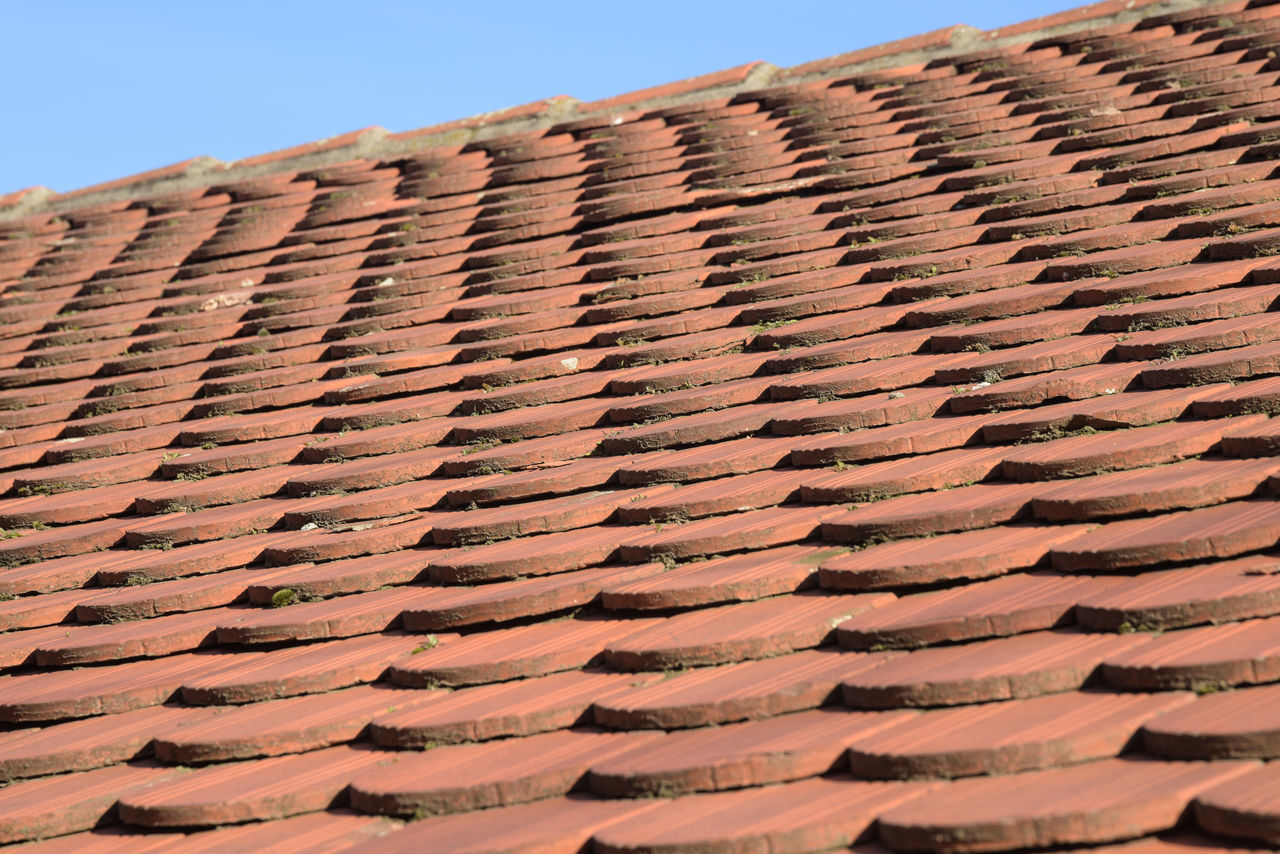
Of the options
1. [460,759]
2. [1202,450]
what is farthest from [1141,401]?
[460,759]

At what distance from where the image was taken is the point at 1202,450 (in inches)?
92.1

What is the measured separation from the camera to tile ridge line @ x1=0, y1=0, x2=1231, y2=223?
5023mm

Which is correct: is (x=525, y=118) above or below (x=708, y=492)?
above

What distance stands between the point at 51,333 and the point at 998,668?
3722mm

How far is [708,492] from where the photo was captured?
105 inches

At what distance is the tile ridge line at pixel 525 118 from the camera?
5023mm

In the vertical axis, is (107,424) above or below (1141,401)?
above

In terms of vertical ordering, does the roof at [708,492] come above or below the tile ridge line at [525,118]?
below

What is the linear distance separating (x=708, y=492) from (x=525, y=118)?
334 cm

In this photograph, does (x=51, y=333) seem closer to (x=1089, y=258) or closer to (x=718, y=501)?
(x=718, y=501)

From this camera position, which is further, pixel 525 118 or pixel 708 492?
pixel 525 118

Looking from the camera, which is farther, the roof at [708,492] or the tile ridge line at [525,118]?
the tile ridge line at [525,118]

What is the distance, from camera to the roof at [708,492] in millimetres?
1860

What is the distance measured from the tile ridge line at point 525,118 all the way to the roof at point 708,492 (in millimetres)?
210
